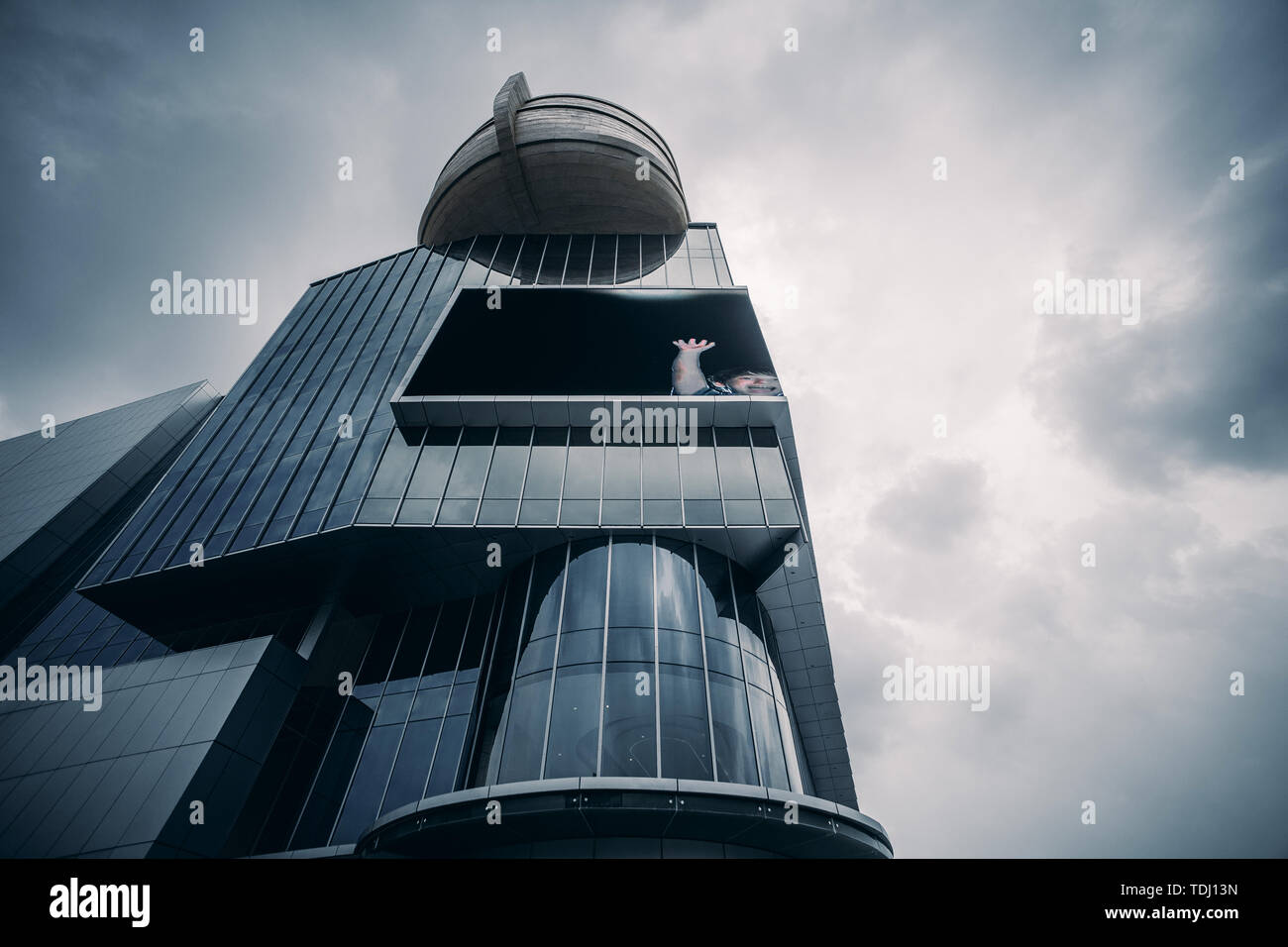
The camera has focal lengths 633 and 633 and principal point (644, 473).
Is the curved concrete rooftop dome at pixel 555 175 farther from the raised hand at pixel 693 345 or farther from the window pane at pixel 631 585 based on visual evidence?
the window pane at pixel 631 585

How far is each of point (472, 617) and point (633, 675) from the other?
7652 millimetres

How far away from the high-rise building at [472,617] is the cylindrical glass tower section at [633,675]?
79mm

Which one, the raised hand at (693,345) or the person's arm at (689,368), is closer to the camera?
the person's arm at (689,368)

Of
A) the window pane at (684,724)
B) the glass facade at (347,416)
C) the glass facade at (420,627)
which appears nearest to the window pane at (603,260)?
the glass facade at (347,416)

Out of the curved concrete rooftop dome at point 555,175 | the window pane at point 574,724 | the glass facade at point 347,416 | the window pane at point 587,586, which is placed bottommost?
the window pane at point 574,724

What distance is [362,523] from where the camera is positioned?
19328 mm

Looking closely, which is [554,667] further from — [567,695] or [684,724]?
[684,724]

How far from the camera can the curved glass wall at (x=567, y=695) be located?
15.0 m

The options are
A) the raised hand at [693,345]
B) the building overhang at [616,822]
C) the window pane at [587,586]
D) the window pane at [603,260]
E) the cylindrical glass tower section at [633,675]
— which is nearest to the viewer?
the building overhang at [616,822]

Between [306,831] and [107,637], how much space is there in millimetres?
13320

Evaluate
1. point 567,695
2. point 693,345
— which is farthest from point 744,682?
point 693,345
